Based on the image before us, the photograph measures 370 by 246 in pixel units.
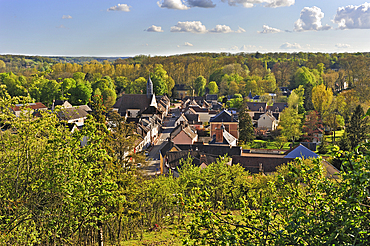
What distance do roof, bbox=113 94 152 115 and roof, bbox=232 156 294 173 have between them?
128 ft

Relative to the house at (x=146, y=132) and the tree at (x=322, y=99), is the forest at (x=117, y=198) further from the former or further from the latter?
the tree at (x=322, y=99)

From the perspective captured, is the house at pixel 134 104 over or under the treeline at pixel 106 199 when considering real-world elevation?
under

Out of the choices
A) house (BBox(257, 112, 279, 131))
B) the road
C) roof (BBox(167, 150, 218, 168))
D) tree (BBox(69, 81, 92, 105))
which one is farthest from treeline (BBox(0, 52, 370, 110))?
roof (BBox(167, 150, 218, 168))

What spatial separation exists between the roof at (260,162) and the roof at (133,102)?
3898 cm

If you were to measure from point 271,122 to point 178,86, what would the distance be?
6430 cm

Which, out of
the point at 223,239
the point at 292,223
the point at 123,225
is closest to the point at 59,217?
the point at 223,239

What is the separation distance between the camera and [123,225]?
15.8m

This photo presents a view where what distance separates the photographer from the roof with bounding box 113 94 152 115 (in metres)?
68.6

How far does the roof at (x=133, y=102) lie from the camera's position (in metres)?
68.6

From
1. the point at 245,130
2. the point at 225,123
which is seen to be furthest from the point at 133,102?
the point at 245,130

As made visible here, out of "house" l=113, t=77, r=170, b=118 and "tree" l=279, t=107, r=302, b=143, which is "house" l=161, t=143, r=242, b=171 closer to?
"tree" l=279, t=107, r=302, b=143

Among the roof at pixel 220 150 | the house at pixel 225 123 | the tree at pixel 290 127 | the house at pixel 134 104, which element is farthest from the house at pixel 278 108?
the roof at pixel 220 150

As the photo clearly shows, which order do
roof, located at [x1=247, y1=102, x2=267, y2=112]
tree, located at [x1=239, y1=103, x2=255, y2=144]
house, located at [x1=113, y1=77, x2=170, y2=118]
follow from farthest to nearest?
roof, located at [x1=247, y1=102, x2=267, y2=112] < house, located at [x1=113, y1=77, x2=170, y2=118] < tree, located at [x1=239, y1=103, x2=255, y2=144]

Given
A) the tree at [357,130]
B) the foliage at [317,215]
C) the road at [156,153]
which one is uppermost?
the foliage at [317,215]
